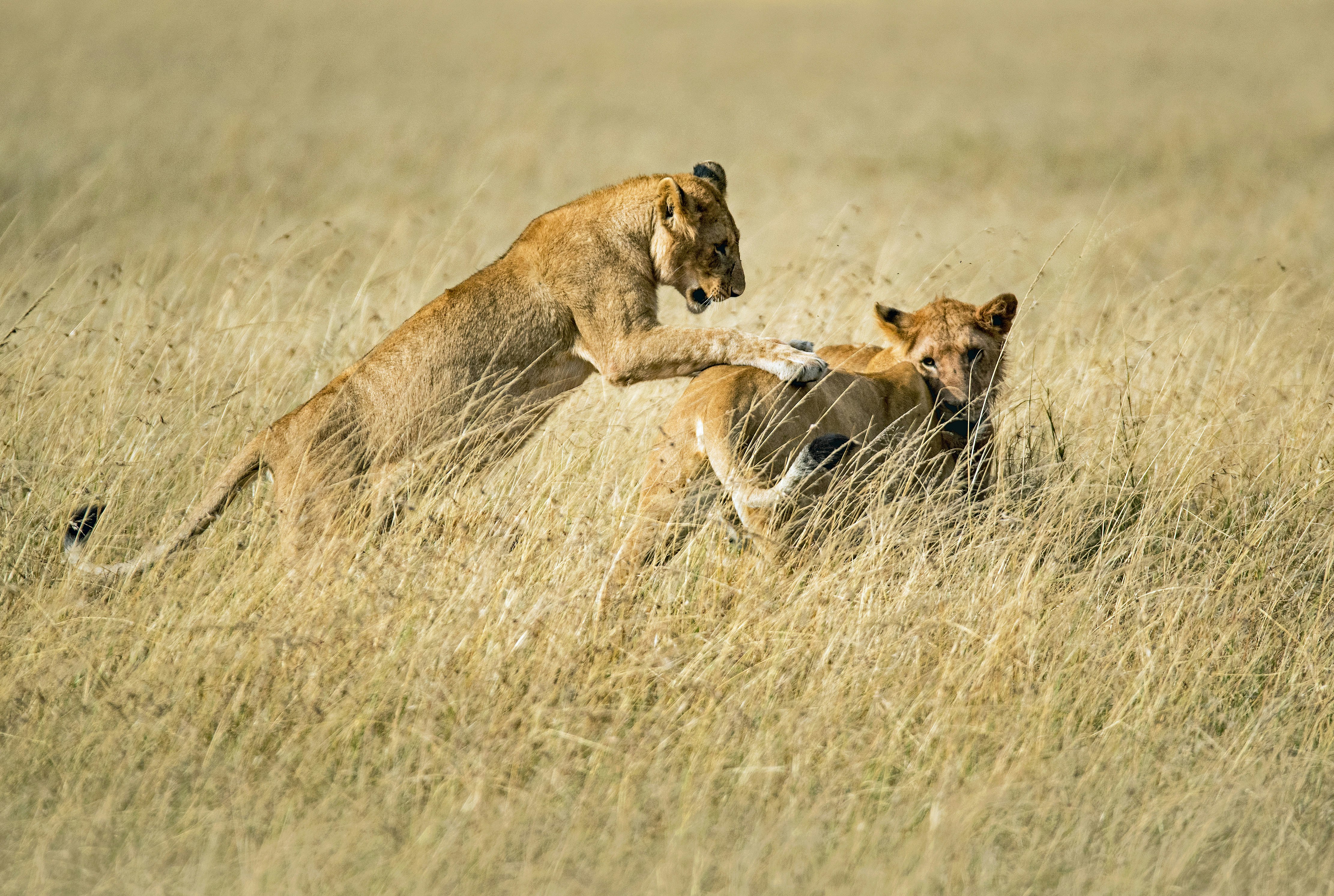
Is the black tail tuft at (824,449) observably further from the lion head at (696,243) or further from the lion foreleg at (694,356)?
the lion head at (696,243)

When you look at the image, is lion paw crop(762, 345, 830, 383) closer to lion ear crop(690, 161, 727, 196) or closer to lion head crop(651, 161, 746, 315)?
lion head crop(651, 161, 746, 315)

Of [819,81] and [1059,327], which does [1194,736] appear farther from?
[819,81]

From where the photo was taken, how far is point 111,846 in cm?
300

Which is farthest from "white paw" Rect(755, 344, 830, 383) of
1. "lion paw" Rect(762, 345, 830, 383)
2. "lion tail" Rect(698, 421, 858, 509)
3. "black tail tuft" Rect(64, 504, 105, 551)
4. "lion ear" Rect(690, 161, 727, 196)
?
"black tail tuft" Rect(64, 504, 105, 551)

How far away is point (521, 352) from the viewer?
5059 millimetres

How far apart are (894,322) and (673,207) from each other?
1084 millimetres

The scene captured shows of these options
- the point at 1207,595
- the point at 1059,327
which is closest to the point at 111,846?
the point at 1207,595

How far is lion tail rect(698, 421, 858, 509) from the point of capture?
3885 mm

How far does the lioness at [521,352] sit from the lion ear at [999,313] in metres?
0.90

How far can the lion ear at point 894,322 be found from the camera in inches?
199

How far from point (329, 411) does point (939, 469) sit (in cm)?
242

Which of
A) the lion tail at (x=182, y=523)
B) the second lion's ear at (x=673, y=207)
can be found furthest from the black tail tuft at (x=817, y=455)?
the lion tail at (x=182, y=523)

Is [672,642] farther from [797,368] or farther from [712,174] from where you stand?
[712,174]

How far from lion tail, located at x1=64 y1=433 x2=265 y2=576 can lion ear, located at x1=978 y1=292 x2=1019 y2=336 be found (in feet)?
9.90
